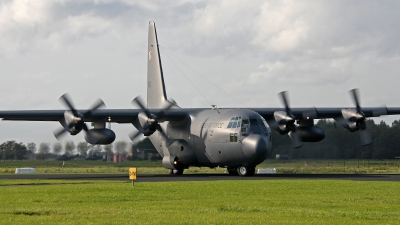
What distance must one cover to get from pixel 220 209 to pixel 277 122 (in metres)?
25.3

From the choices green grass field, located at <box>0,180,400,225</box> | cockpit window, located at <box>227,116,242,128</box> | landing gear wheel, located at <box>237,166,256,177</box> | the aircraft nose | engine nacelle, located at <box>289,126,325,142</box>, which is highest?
cockpit window, located at <box>227,116,242,128</box>

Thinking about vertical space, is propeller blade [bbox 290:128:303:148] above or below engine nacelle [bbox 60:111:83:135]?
below

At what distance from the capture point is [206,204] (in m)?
21.5

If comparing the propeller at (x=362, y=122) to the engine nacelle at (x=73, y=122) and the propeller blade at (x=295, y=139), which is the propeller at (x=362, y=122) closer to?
the propeller blade at (x=295, y=139)

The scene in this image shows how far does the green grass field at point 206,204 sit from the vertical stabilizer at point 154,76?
2262cm

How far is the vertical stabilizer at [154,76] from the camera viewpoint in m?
52.6

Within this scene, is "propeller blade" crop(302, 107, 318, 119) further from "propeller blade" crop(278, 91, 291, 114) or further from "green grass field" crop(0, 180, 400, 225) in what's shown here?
"green grass field" crop(0, 180, 400, 225)

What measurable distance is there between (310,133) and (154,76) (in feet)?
47.6

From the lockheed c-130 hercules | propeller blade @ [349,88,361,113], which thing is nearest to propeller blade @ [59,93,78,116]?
the lockheed c-130 hercules

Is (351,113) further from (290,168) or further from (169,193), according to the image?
(169,193)

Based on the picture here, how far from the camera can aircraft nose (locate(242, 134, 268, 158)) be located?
131ft

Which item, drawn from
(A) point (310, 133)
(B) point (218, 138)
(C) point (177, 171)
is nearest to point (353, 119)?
(A) point (310, 133)

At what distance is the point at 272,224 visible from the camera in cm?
1595

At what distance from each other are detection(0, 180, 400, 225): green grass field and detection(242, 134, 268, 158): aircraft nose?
30.0 feet
